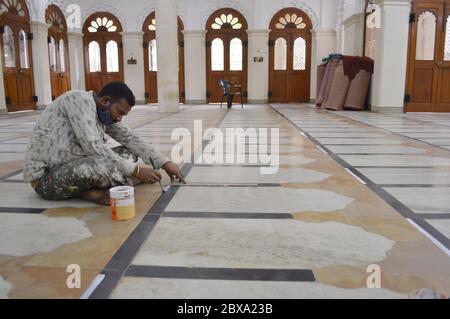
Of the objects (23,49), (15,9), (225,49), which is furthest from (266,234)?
(225,49)

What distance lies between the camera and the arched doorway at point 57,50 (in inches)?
528

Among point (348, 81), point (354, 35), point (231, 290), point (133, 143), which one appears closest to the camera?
point (231, 290)

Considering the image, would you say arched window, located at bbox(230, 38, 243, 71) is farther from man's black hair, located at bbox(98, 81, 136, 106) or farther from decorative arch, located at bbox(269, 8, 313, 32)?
man's black hair, located at bbox(98, 81, 136, 106)

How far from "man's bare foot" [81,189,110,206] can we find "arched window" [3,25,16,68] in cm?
991

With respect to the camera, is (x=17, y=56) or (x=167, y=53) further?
(x=17, y=56)

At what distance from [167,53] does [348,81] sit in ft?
15.1

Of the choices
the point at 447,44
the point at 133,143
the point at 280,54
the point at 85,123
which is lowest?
the point at 133,143

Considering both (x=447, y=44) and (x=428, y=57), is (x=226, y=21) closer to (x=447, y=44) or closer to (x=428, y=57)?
(x=428, y=57)

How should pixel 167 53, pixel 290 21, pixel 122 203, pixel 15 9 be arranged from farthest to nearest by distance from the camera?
pixel 290 21
pixel 15 9
pixel 167 53
pixel 122 203

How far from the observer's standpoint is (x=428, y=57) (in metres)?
10.3

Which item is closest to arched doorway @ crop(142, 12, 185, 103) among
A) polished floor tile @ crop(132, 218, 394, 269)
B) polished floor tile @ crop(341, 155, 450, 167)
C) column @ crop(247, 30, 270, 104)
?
column @ crop(247, 30, 270, 104)

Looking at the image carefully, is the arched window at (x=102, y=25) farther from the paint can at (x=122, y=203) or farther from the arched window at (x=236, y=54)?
the paint can at (x=122, y=203)

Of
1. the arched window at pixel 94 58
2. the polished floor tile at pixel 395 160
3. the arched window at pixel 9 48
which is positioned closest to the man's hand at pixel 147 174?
the polished floor tile at pixel 395 160
